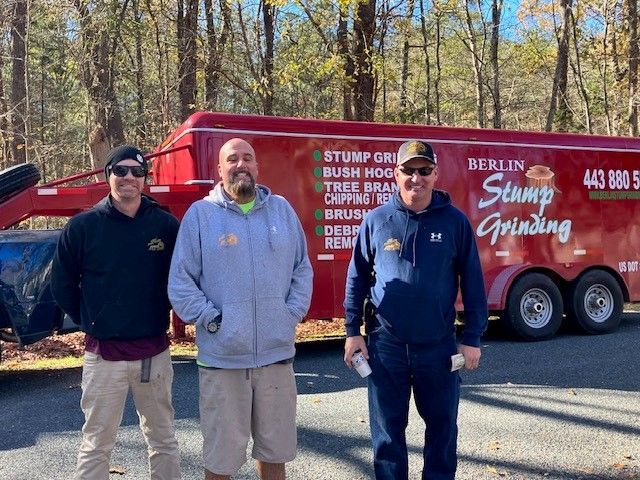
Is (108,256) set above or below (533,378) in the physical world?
above

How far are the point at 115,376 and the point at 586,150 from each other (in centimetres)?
850

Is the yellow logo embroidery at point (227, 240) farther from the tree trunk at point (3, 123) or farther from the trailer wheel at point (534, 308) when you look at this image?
the tree trunk at point (3, 123)

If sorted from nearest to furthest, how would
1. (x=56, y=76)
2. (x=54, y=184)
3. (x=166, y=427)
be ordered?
(x=166, y=427)
(x=54, y=184)
(x=56, y=76)

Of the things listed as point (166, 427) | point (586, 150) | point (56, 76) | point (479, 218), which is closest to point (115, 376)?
point (166, 427)

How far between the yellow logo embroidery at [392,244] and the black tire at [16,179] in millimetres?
5448

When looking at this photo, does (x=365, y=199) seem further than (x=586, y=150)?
No

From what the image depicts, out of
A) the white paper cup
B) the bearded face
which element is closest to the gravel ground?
the white paper cup

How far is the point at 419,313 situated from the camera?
135 inches

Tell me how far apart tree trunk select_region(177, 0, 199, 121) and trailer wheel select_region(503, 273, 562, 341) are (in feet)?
33.8

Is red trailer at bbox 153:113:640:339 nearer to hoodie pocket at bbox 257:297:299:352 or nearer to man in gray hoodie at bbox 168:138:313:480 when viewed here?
man in gray hoodie at bbox 168:138:313:480

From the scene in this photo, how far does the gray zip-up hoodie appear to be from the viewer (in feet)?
10.9

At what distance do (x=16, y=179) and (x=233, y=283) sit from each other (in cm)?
519

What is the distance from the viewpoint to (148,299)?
3500 millimetres

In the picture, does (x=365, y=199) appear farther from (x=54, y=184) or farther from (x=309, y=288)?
(x=309, y=288)
